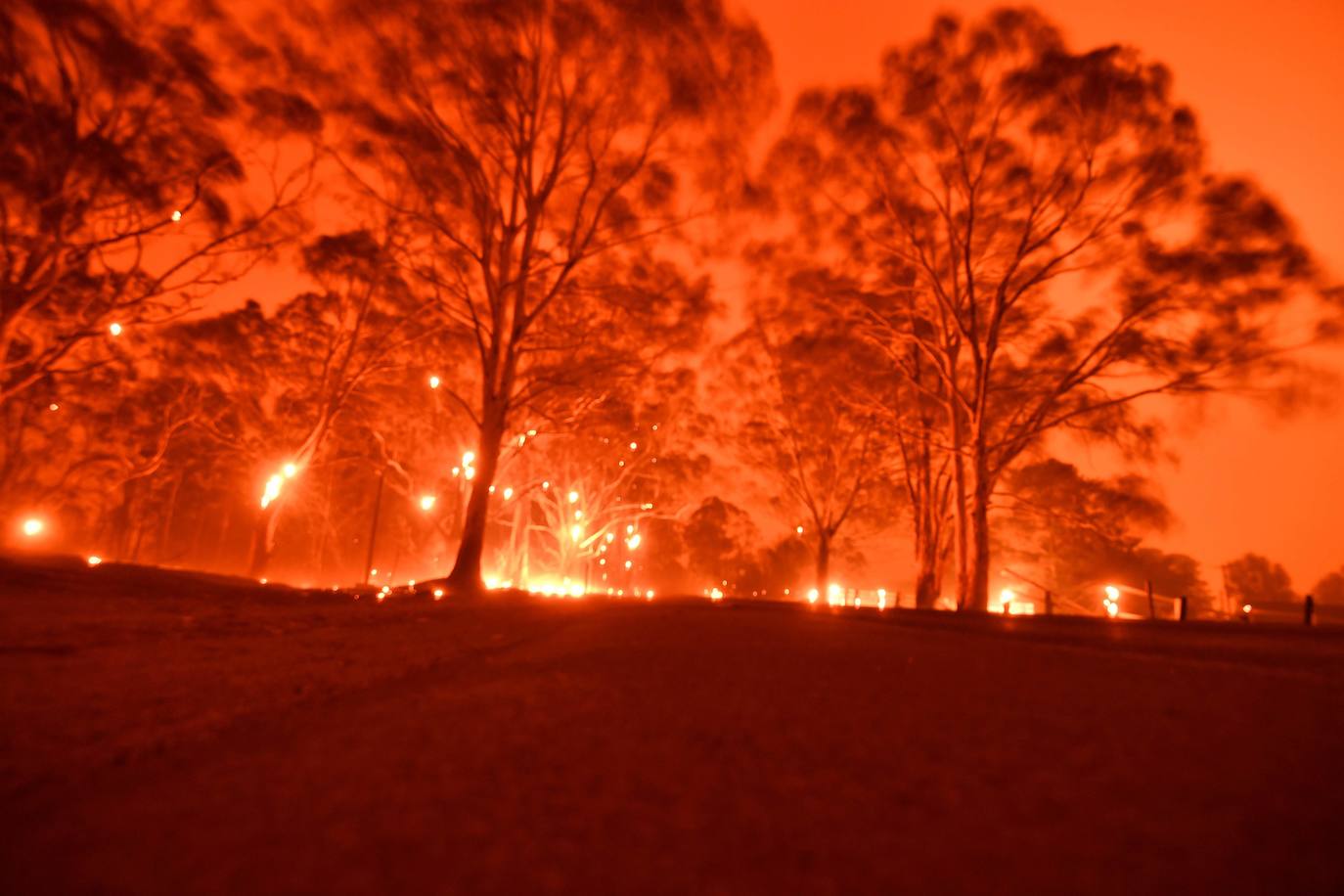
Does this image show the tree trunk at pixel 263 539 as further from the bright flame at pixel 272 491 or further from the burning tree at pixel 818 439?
the burning tree at pixel 818 439

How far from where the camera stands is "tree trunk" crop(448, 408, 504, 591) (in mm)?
11344

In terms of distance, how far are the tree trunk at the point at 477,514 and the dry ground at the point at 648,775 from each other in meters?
8.40

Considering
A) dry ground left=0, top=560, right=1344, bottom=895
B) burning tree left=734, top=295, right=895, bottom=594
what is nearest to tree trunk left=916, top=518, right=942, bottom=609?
burning tree left=734, top=295, right=895, bottom=594

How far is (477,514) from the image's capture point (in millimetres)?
11977

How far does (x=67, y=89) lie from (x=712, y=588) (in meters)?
62.5

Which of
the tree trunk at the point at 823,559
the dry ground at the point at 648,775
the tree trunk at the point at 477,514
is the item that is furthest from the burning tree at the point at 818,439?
the dry ground at the point at 648,775

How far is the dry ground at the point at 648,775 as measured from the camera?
0.96 m

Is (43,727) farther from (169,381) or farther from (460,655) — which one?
(169,381)

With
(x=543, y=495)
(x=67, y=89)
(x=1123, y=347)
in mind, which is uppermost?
(x=67, y=89)

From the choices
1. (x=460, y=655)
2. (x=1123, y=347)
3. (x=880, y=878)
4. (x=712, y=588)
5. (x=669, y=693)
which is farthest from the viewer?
(x=712, y=588)

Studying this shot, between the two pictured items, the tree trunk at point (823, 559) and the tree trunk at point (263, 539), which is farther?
the tree trunk at point (823, 559)

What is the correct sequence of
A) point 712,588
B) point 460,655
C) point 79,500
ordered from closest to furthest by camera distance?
point 460,655
point 79,500
point 712,588

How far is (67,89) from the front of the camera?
512 inches

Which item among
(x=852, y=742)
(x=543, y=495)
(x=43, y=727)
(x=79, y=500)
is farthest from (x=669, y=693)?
(x=79, y=500)
